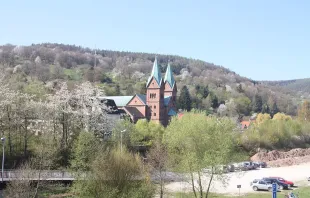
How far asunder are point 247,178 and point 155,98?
1563 inches

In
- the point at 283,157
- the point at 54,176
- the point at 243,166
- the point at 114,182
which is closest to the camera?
the point at 114,182

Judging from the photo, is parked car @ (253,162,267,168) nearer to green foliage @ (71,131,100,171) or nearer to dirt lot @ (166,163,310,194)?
dirt lot @ (166,163,310,194)

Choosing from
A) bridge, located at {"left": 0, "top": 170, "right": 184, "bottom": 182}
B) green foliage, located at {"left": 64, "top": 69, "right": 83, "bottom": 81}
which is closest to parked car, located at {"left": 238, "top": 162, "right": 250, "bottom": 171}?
bridge, located at {"left": 0, "top": 170, "right": 184, "bottom": 182}

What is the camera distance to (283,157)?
7812 centimetres

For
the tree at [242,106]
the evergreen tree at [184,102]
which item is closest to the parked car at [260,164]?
the evergreen tree at [184,102]

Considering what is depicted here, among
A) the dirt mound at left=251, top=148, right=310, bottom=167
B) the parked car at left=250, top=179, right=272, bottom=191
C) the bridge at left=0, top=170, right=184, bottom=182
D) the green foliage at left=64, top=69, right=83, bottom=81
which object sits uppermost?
the green foliage at left=64, top=69, right=83, bottom=81

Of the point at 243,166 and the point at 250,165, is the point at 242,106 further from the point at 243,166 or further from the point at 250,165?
the point at 243,166

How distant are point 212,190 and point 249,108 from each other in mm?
131946

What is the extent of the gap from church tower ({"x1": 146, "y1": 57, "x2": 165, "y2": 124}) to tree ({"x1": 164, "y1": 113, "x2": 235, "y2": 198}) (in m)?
43.4

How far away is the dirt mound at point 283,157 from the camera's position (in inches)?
2783

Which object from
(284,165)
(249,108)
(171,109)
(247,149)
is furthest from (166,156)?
(249,108)

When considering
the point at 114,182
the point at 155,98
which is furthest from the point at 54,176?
the point at 155,98

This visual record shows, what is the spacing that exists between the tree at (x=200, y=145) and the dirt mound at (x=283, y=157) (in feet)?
110

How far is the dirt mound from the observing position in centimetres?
7069
